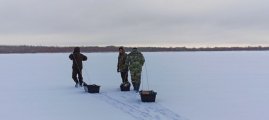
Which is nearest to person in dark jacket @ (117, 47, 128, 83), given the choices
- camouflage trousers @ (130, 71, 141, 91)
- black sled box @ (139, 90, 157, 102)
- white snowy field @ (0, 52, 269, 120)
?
white snowy field @ (0, 52, 269, 120)

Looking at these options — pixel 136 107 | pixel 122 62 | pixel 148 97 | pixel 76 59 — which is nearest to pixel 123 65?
pixel 122 62

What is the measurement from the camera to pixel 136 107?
8.58 m

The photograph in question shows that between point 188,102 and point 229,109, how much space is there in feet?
4.05

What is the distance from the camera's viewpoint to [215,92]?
11.2 metres

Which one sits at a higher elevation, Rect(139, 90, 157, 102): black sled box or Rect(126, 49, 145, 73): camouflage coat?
Rect(126, 49, 145, 73): camouflage coat

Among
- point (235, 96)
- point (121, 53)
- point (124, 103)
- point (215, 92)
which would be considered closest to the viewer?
point (124, 103)

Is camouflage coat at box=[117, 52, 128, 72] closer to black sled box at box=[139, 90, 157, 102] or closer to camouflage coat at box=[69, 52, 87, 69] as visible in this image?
camouflage coat at box=[69, 52, 87, 69]

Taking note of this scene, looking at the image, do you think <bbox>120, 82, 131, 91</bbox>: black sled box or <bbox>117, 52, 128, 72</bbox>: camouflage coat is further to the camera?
<bbox>117, 52, 128, 72</bbox>: camouflage coat

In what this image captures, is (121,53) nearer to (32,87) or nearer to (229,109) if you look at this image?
(32,87)

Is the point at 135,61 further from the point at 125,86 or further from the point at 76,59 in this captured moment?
the point at 76,59

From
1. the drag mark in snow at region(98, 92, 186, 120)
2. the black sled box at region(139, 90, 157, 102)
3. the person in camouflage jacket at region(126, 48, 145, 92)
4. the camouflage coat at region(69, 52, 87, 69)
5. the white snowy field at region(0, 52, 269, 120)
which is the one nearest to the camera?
the drag mark in snow at region(98, 92, 186, 120)

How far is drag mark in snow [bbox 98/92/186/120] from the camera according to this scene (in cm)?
740

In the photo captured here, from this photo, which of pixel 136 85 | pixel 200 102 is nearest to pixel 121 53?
pixel 136 85

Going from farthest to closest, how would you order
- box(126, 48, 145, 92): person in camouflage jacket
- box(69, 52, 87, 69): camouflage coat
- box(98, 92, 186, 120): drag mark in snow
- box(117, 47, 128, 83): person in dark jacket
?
1. box(69, 52, 87, 69): camouflage coat
2. box(117, 47, 128, 83): person in dark jacket
3. box(126, 48, 145, 92): person in camouflage jacket
4. box(98, 92, 186, 120): drag mark in snow
